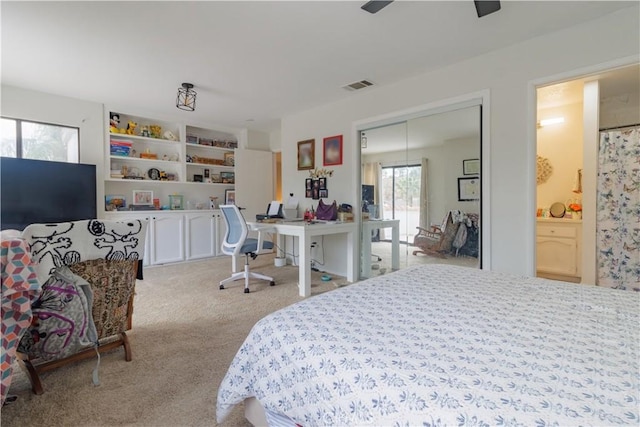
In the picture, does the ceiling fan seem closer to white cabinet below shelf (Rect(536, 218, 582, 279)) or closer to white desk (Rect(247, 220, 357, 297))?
white desk (Rect(247, 220, 357, 297))

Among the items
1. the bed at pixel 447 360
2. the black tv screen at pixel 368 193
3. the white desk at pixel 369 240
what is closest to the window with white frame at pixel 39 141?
the black tv screen at pixel 368 193

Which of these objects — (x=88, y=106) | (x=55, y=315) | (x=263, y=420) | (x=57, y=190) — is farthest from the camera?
(x=88, y=106)

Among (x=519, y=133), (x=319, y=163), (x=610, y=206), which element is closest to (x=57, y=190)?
(x=319, y=163)

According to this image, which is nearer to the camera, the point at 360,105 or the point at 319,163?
the point at 360,105

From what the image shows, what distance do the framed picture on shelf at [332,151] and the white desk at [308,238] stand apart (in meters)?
0.96

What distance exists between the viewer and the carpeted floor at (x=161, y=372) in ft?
4.59

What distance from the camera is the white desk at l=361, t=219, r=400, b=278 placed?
Result: 3.63m

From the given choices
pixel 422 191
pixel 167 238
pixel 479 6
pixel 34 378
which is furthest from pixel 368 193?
pixel 34 378

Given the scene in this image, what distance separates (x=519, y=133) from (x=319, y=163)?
2.45 metres

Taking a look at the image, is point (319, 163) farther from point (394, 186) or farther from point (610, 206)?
point (610, 206)

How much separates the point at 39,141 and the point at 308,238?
371 centimetres

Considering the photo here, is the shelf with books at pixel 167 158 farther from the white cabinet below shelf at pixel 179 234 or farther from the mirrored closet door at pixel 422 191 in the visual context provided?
the mirrored closet door at pixel 422 191

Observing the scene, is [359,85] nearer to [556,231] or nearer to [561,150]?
[561,150]

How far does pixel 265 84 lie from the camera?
3404 mm
